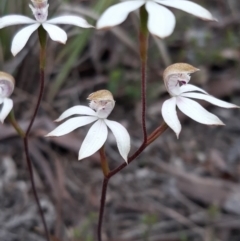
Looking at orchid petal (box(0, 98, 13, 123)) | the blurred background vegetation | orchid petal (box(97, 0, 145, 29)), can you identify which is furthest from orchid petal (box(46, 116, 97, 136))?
the blurred background vegetation

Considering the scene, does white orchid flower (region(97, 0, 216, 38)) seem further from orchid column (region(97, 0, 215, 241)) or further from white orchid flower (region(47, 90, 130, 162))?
white orchid flower (region(47, 90, 130, 162))

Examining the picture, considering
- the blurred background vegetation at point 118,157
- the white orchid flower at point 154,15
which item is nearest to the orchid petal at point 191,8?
the white orchid flower at point 154,15

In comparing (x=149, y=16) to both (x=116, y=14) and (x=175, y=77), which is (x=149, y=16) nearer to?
(x=116, y=14)

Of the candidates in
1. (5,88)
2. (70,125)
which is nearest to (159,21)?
(70,125)

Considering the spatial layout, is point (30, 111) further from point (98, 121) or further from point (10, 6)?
point (98, 121)

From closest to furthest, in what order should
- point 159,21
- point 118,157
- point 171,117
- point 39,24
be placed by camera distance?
point 159,21 → point 171,117 → point 39,24 → point 118,157

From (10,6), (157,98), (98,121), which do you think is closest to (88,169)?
(157,98)
